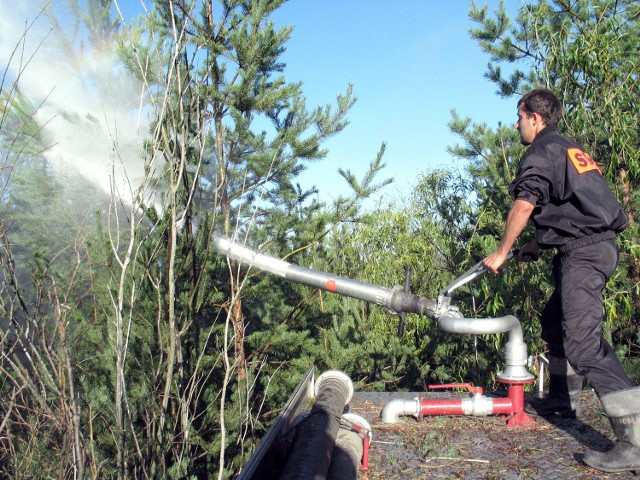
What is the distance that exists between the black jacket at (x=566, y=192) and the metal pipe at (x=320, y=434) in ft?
5.02

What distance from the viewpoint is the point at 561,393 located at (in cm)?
366

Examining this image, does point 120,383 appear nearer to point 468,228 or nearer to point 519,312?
point 519,312

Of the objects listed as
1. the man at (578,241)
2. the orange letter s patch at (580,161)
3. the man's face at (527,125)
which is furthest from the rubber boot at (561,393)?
the man's face at (527,125)

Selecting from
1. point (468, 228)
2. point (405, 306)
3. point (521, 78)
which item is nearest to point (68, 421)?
point (405, 306)

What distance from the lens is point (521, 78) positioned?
804 cm

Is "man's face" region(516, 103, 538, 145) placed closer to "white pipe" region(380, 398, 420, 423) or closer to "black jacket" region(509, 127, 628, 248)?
"black jacket" region(509, 127, 628, 248)

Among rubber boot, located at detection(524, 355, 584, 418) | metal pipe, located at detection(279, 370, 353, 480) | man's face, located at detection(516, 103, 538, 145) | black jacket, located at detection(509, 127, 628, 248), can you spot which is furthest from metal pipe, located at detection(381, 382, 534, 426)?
man's face, located at detection(516, 103, 538, 145)

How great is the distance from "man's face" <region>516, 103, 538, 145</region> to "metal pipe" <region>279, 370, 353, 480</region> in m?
1.90

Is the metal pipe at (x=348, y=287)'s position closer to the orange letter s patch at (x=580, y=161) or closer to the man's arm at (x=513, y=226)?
the man's arm at (x=513, y=226)

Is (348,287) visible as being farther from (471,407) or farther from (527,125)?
(527,125)

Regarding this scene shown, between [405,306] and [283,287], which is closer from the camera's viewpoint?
[405,306]

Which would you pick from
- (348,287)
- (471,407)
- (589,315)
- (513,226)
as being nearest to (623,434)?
(589,315)

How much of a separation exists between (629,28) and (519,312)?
3.34 m

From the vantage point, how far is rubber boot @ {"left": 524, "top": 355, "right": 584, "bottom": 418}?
3619 mm
